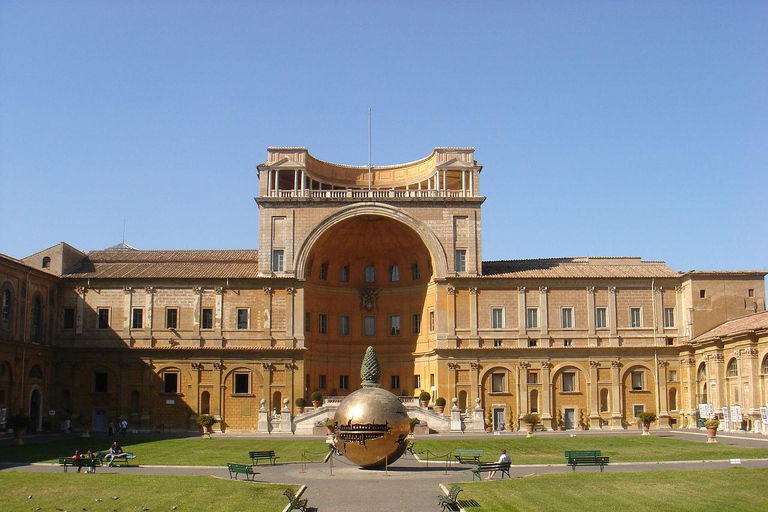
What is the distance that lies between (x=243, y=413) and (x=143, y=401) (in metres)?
7.33

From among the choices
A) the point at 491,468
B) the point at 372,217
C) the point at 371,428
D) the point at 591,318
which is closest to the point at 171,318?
the point at 372,217

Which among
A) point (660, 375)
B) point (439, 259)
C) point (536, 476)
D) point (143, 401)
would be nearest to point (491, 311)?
point (439, 259)

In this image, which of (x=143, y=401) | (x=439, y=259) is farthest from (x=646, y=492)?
(x=143, y=401)

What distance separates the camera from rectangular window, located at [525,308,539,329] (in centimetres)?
6526

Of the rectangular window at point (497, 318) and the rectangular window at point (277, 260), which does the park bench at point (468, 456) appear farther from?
the rectangular window at point (277, 260)

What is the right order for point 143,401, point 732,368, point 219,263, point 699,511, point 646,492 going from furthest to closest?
1. point 219,263
2. point 143,401
3. point 732,368
4. point 646,492
5. point 699,511

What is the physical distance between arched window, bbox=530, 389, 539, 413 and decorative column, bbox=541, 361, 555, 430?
0.44 metres

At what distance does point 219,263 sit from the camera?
67625 millimetres

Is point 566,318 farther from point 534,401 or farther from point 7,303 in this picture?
point 7,303

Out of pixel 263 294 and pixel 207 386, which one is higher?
pixel 263 294

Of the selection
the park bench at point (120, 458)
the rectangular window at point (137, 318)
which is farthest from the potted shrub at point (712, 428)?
the rectangular window at point (137, 318)

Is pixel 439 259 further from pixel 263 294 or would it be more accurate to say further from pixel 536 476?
pixel 536 476

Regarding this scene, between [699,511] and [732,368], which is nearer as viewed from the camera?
[699,511]

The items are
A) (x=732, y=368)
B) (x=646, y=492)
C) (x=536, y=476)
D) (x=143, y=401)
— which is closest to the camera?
(x=646, y=492)
